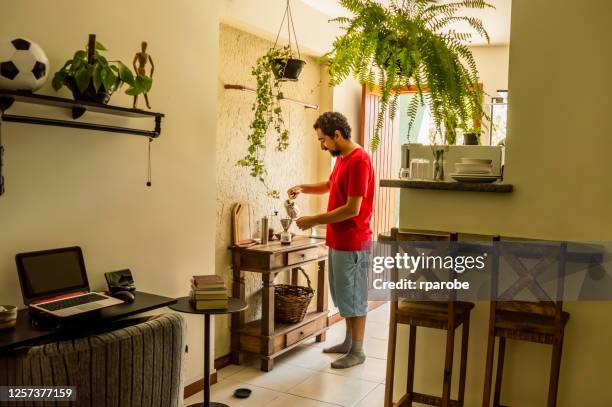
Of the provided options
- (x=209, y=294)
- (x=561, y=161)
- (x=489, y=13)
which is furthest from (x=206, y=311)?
(x=489, y=13)

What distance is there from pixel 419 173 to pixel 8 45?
6.61 feet

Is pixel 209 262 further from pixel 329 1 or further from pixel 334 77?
pixel 329 1

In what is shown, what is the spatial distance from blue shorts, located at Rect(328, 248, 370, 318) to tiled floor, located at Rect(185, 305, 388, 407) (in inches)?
16.3

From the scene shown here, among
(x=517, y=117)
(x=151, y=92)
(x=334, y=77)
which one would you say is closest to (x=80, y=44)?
(x=151, y=92)

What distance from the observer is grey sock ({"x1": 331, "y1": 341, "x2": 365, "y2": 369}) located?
3883 millimetres

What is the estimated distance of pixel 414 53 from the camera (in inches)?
84.9

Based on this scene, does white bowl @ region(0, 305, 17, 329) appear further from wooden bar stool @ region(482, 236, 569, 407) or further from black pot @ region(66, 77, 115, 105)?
wooden bar stool @ region(482, 236, 569, 407)

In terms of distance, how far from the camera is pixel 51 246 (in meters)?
2.49

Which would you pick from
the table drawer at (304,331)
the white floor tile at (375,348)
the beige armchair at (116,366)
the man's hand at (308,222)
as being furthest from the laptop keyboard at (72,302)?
the white floor tile at (375,348)

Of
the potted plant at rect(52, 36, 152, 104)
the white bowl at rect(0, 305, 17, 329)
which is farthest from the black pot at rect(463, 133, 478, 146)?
the white bowl at rect(0, 305, 17, 329)

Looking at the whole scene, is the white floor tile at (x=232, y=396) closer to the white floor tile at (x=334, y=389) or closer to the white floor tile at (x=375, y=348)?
the white floor tile at (x=334, y=389)

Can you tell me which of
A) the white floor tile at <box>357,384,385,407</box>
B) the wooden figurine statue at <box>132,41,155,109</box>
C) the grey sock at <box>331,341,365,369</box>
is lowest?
the white floor tile at <box>357,384,385,407</box>

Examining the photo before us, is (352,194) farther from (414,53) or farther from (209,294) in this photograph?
(414,53)

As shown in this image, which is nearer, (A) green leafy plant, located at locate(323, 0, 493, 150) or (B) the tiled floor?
(A) green leafy plant, located at locate(323, 0, 493, 150)
